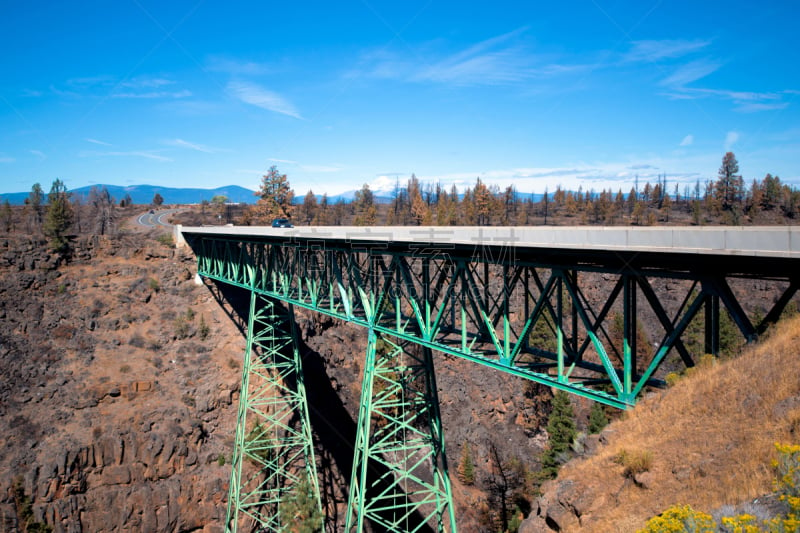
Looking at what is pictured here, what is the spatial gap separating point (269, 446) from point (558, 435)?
20.3 m

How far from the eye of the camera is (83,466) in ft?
70.1

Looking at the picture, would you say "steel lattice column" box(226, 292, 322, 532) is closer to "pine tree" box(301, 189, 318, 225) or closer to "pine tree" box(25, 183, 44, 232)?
"pine tree" box(25, 183, 44, 232)

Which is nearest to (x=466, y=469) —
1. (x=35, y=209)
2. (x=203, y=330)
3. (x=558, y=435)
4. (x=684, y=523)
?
(x=558, y=435)

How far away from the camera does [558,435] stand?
3188cm

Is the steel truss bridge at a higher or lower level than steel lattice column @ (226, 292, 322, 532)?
higher

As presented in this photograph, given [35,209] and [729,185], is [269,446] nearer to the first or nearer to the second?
[35,209]

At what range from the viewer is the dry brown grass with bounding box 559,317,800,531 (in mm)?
5516

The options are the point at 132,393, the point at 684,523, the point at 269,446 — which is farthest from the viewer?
the point at 132,393

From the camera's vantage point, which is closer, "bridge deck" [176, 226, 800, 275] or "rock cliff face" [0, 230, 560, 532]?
"bridge deck" [176, 226, 800, 275]

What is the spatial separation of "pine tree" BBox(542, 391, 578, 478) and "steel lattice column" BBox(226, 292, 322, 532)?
1608 cm

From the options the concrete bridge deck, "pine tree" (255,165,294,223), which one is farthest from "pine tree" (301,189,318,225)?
the concrete bridge deck

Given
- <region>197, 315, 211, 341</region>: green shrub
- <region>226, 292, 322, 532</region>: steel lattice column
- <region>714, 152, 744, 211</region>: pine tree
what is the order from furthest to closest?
<region>714, 152, 744, 211</region>: pine tree, <region>197, 315, 211, 341</region>: green shrub, <region>226, 292, 322, 532</region>: steel lattice column

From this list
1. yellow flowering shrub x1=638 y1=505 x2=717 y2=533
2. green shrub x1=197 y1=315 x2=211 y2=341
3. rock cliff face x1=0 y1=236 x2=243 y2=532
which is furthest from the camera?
green shrub x1=197 y1=315 x2=211 y2=341

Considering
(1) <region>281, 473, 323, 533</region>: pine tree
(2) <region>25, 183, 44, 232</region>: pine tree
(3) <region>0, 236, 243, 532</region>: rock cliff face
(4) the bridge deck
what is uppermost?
(2) <region>25, 183, 44, 232</region>: pine tree
